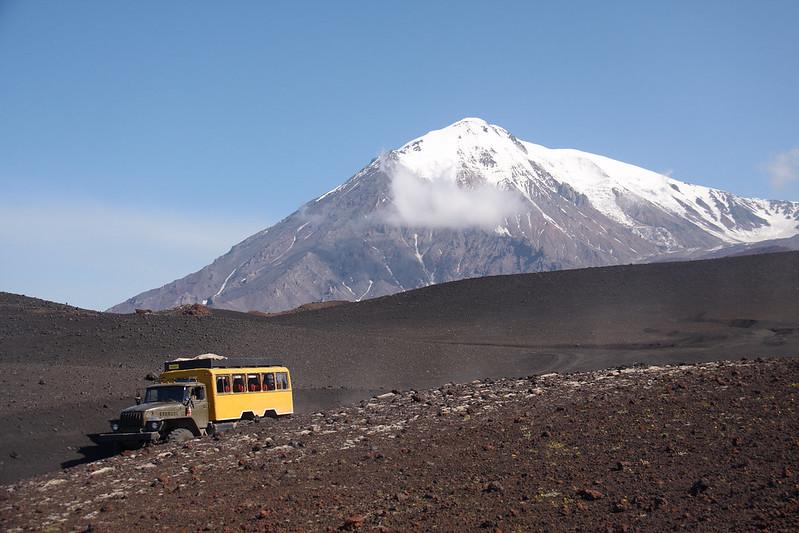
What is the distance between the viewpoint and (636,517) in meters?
12.4

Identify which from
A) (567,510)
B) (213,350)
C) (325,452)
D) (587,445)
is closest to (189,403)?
(325,452)

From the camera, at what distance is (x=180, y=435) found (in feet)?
73.6

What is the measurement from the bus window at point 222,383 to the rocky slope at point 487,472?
6.02 ft

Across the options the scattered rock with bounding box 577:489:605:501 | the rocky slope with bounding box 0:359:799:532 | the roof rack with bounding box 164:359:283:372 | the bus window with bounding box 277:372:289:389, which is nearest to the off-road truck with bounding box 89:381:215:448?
the rocky slope with bounding box 0:359:799:532

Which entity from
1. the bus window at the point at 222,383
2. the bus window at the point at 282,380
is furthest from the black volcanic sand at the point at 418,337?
the bus window at the point at 282,380

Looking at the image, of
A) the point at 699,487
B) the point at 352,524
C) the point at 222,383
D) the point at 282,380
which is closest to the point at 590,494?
the point at 699,487

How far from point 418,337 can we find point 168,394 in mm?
35675

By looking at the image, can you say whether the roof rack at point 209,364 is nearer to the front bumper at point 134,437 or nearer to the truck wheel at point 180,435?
the truck wheel at point 180,435

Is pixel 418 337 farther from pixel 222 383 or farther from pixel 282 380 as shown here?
pixel 222 383

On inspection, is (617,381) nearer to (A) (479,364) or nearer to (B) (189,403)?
(B) (189,403)

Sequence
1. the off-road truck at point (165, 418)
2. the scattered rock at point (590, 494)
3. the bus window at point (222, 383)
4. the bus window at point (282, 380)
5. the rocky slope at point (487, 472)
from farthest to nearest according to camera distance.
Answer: the bus window at point (282, 380) → the bus window at point (222, 383) → the off-road truck at point (165, 418) → the scattered rock at point (590, 494) → the rocky slope at point (487, 472)

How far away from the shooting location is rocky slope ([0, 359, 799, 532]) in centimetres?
1297

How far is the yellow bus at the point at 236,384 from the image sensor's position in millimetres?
24531

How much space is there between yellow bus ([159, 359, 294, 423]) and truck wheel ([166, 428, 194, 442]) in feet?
4.53
